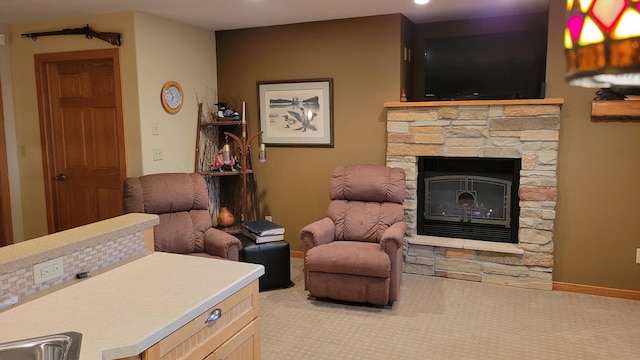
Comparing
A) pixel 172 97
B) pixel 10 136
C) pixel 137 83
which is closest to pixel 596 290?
pixel 172 97

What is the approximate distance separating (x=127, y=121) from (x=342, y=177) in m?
1.98

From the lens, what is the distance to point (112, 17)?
14.1 ft

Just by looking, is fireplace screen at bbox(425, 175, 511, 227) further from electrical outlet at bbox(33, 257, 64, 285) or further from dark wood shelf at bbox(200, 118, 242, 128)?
electrical outlet at bbox(33, 257, 64, 285)

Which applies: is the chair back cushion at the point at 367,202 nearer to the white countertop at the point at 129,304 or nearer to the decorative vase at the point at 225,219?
the decorative vase at the point at 225,219

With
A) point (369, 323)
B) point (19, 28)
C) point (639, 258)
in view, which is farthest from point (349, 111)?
point (19, 28)

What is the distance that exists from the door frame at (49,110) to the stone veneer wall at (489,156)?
2.44 m

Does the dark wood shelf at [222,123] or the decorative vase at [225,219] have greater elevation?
the dark wood shelf at [222,123]

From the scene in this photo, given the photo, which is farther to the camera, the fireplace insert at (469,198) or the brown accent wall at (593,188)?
the fireplace insert at (469,198)

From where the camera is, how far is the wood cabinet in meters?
5.09

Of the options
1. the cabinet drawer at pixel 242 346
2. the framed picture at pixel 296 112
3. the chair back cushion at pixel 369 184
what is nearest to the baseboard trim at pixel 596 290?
the chair back cushion at pixel 369 184

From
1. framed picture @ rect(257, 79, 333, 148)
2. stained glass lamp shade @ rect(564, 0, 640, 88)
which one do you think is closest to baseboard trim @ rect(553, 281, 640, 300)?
framed picture @ rect(257, 79, 333, 148)

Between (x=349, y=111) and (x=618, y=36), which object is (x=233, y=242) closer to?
(x=349, y=111)

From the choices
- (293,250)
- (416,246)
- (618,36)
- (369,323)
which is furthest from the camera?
(293,250)

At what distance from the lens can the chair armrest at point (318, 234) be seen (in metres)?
4.02
